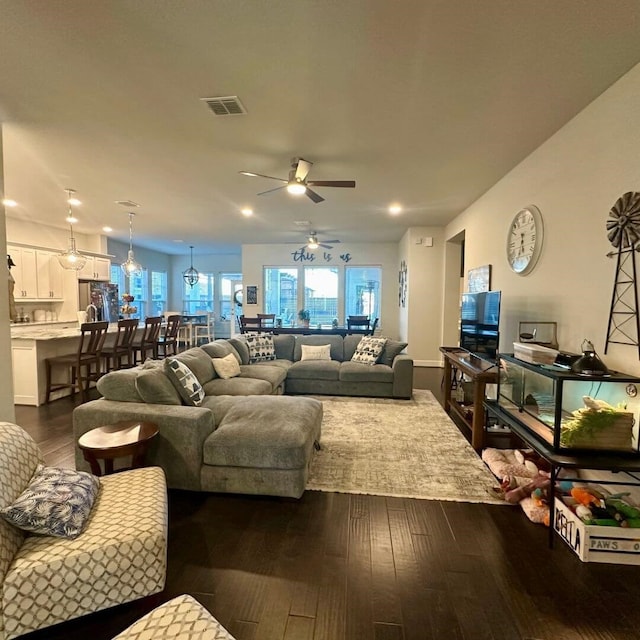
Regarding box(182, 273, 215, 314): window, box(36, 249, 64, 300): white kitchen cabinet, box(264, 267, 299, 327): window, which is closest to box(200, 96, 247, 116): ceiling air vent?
box(36, 249, 64, 300): white kitchen cabinet

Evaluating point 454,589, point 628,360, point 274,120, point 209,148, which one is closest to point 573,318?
point 628,360

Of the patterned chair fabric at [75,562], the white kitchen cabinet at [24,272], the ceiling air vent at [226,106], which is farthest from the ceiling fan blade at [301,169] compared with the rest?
the white kitchen cabinet at [24,272]

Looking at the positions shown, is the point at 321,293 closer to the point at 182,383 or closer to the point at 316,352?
the point at 316,352

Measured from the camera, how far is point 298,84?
2.37 metres

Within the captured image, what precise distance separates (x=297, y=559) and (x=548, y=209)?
3.33 meters

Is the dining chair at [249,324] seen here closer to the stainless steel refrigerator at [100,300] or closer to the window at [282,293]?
the window at [282,293]

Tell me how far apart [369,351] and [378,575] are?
3.65 meters

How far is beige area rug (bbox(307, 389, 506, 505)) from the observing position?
267cm

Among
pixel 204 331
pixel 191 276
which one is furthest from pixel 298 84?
pixel 191 276

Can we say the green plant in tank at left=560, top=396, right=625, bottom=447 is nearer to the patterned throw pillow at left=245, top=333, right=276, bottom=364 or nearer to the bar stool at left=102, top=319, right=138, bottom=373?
the patterned throw pillow at left=245, top=333, right=276, bottom=364

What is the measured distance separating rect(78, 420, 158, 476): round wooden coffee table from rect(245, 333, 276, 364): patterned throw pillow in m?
2.98

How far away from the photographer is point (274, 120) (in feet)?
9.34

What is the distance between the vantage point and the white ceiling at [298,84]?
181cm

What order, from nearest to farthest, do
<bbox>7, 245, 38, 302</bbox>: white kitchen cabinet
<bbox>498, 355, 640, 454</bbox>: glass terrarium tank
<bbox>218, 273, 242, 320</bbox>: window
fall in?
<bbox>498, 355, 640, 454</bbox>: glass terrarium tank
<bbox>7, 245, 38, 302</bbox>: white kitchen cabinet
<bbox>218, 273, 242, 320</bbox>: window
